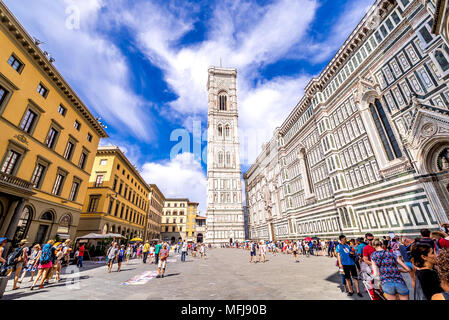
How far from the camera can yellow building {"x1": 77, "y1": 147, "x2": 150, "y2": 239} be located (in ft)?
86.7

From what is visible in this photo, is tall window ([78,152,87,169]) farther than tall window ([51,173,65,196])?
Yes

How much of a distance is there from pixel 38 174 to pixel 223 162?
46450 millimetres

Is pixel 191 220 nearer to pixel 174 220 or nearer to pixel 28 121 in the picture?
pixel 174 220

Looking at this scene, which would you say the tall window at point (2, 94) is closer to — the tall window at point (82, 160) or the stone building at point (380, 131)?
the tall window at point (82, 160)

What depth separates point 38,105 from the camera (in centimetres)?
1664

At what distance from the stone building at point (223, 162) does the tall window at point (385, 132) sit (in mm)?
41622

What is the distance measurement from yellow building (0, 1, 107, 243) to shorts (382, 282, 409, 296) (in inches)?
756

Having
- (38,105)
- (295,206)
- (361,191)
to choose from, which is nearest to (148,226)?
(295,206)

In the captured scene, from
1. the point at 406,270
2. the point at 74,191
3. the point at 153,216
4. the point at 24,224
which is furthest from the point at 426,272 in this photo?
the point at 153,216

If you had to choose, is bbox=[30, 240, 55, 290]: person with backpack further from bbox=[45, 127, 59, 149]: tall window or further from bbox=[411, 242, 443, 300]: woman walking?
bbox=[45, 127, 59, 149]: tall window

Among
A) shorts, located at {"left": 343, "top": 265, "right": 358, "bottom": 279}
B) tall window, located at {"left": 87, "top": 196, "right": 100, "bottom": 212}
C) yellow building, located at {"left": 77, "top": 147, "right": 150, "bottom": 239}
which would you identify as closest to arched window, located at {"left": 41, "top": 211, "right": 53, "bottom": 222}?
yellow building, located at {"left": 77, "top": 147, "right": 150, "bottom": 239}
